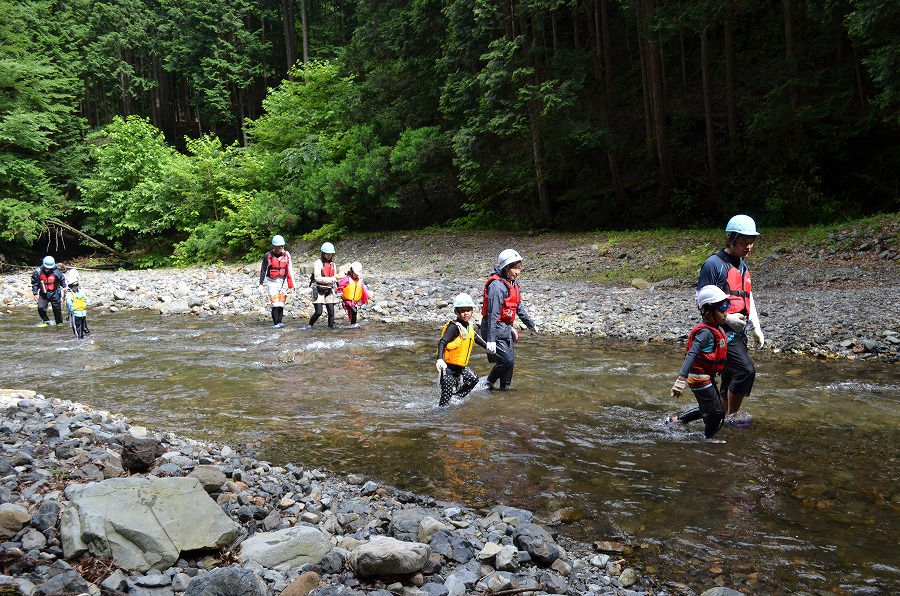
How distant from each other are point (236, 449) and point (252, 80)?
44.3 meters

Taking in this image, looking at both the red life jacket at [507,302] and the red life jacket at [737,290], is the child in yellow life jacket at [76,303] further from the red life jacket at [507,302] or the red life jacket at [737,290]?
the red life jacket at [737,290]

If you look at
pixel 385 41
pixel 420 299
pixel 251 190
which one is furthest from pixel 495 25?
pixel 251 190

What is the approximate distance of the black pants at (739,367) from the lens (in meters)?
6.69

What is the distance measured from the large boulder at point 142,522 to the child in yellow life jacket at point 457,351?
A: 413cm

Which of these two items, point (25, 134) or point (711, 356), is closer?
point (711, 356)

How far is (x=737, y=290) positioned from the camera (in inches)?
263

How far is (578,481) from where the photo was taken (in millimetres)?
5949

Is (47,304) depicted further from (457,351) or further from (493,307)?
(493,307)

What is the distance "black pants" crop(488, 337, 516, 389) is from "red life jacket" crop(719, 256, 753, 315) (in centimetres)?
296

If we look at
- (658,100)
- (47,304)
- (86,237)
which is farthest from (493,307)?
(86,237)

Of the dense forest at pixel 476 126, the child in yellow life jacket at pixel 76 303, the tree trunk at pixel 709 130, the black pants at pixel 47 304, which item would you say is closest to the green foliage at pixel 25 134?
the dense forest at pixel 476 126

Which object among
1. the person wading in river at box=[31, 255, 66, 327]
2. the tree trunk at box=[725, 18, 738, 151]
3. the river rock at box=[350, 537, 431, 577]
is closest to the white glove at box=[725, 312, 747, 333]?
the river rock at box=[350, 537, 431, 577]

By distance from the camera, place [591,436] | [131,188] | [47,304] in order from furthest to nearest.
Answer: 1. [131,188]
2. [47,304]
3. [591,436]

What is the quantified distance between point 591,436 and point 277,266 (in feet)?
30.4
